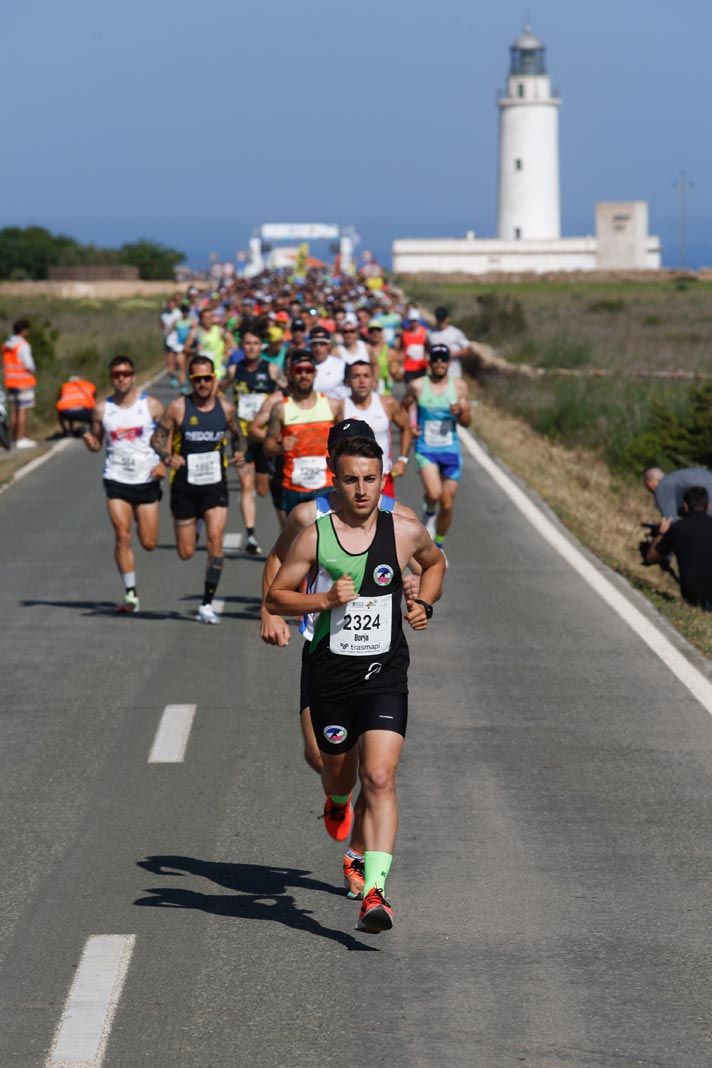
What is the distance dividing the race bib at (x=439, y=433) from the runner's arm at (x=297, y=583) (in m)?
10.2

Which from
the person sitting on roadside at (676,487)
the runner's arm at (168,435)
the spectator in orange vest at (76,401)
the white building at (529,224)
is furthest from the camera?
the white building at (529,224)

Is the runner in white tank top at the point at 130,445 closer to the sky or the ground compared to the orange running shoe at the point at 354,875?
closer to the sky

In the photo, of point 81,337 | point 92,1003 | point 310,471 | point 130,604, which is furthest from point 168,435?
point 81,337

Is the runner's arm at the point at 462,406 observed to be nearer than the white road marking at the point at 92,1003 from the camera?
No

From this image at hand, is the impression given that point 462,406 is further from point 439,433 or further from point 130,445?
point 130,445

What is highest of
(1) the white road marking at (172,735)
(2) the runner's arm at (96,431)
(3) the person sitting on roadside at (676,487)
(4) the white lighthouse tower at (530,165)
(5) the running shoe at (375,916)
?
(4) the white lighthouse tower at (530,165)

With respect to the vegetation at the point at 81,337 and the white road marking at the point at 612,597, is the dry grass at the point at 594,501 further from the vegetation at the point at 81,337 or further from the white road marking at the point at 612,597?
the vegetation at the point at 81,337

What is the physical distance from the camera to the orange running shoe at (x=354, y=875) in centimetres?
768

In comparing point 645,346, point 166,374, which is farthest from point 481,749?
point 645,346

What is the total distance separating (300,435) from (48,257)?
146842mm

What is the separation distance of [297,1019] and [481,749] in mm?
4232

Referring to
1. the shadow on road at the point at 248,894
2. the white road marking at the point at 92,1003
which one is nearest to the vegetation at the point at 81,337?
the shadow on road at the point at 248,894

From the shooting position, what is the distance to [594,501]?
24312mm

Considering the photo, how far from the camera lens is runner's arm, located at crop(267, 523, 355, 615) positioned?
741 cm
